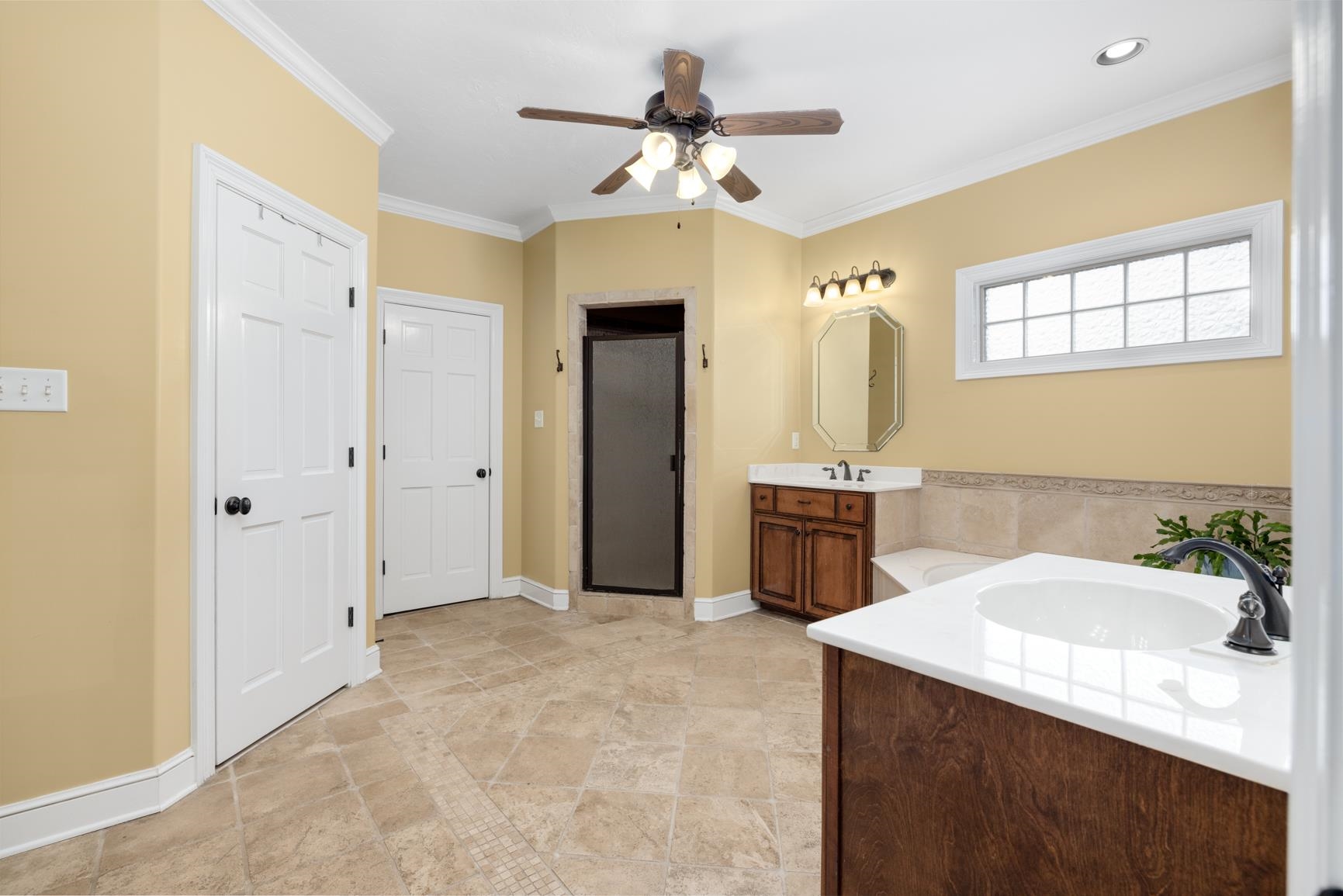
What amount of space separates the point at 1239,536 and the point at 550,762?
2.77 metres

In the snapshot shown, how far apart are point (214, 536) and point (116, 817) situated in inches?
33.5

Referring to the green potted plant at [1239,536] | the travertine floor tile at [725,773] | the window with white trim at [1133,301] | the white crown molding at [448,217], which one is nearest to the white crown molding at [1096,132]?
the window with white trim at [1133,301]

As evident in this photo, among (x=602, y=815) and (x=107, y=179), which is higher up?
(x=107, y=179)

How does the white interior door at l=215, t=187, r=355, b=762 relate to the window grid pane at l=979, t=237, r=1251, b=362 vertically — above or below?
below

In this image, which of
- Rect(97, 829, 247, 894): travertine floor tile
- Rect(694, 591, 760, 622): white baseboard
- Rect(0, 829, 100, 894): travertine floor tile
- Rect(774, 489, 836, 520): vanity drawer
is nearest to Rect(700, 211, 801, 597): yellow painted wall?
Rect(694, 591, 760, 622): white baseboard

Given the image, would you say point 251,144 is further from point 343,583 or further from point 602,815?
point 602,815

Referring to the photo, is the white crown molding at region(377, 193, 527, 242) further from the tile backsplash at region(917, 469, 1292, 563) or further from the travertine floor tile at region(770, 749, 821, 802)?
the travertine floor tile at region(770, 749, 821, 802)

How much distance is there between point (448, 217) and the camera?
404cm

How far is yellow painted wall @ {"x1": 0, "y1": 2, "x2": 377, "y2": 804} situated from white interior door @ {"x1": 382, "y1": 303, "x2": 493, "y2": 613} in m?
1.89

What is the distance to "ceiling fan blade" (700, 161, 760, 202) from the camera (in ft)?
8.63

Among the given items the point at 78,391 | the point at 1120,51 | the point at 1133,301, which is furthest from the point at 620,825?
the point at 1120,51

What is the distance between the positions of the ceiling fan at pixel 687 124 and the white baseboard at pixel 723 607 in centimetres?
244

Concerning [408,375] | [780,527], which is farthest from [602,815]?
[408,375]

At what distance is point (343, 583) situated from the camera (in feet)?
8.89
